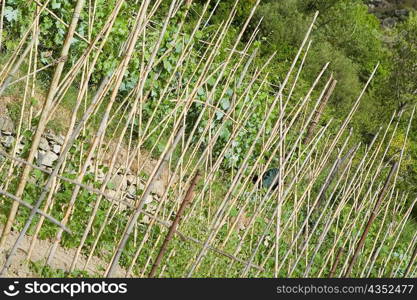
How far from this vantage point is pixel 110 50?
17.6 feet

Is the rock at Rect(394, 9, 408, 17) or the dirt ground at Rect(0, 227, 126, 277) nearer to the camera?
the dirt ground at Rect(0, 227, 126, 277)

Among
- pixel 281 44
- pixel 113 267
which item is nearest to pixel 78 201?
pixel 113 267

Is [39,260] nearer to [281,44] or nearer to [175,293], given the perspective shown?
[175,293]

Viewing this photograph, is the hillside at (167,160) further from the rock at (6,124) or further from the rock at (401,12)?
the rock at (401,12)

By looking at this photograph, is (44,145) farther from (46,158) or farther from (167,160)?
(167,160)

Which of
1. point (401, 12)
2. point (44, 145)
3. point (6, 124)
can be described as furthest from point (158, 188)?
point (401, 12)

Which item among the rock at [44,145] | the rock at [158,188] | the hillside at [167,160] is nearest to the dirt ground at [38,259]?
the hillside at [167,160]

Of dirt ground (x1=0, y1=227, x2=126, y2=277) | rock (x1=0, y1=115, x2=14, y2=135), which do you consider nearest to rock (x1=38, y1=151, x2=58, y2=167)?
rock (x1=0, y1=115, x2=14, y2=135)

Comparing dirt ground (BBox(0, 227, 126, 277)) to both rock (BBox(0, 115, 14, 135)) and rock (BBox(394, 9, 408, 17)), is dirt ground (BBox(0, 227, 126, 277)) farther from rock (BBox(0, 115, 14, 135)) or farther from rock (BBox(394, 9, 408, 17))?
rock (BBox(394, 9, 408, 17))

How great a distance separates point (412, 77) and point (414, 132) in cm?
131

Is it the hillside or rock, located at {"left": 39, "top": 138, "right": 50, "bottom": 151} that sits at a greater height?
the hillside

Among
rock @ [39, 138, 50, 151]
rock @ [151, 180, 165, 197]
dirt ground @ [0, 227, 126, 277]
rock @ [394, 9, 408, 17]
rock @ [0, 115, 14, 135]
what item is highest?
dirt ground @ [0, 227, 126, 277]

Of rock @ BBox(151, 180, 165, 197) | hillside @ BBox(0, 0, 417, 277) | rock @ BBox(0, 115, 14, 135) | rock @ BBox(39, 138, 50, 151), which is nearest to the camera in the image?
hillside @ BBox(0, 0, 417, 277)

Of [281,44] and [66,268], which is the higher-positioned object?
[66,268]
